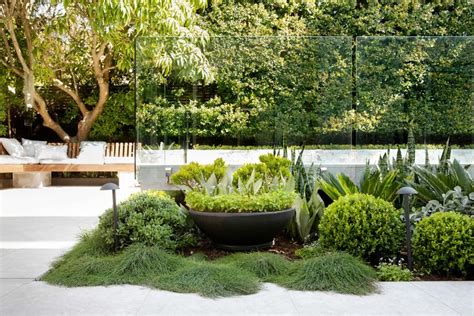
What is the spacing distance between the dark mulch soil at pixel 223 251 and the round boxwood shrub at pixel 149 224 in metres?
0.09

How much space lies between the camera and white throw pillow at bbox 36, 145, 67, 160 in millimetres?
10922

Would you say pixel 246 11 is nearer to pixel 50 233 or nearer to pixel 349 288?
pixel 50 233

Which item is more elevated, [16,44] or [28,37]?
[28,37]

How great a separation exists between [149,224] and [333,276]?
1609mm

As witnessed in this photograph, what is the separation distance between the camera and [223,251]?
14.4ft

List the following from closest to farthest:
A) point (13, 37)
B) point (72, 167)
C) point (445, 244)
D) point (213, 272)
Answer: point (213, 272) < point (445, 244) < point (13, 37) < point (72, 167)

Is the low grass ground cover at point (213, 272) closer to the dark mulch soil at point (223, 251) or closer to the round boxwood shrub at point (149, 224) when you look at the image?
the round boxwood shrub at point (149, 224)

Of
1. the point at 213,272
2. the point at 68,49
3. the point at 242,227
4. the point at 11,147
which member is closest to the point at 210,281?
the point at 213,272

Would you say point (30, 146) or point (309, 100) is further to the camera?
point (30, 146)

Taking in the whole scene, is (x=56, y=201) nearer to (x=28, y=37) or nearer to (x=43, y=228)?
(x=43, y=228)

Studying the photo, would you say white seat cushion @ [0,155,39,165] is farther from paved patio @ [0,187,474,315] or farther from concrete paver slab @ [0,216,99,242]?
paved patio @ [0,187,474,315]

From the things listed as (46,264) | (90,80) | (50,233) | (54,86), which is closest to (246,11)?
(90,80)

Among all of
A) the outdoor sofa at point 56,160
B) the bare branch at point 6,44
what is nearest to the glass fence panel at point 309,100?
the outdoor sofa at point 56,160

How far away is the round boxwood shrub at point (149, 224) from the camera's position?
13.6 ft
